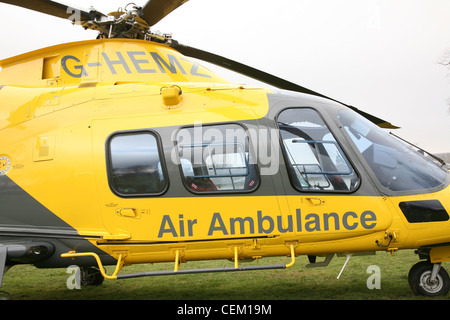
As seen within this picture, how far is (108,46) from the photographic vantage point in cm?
562

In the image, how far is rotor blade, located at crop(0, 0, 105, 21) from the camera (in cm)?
525

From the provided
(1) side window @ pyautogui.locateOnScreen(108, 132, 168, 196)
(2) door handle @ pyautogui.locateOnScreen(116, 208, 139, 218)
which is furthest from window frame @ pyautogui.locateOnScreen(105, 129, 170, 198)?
(2) door handle @ pyautogui.locateOnScreen(116, 208, 139, 218)

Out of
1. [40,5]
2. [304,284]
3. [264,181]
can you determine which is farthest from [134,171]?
[304,284]

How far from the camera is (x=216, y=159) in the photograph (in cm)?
462

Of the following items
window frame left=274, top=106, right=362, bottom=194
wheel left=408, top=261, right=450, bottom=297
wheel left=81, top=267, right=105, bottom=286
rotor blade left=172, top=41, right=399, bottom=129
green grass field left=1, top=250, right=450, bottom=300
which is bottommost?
wheel left=408, top=261, right=450, bottom=297

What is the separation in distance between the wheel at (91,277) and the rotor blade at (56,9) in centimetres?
420

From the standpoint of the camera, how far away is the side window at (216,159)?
4.55 metres

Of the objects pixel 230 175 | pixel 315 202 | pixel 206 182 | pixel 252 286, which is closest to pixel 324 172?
pixel 315 202

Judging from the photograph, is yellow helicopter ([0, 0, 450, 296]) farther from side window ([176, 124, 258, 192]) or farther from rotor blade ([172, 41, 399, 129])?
rotor blade ([172, 41, 399, 129])

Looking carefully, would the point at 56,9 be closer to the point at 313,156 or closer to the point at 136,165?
the point at 136,165

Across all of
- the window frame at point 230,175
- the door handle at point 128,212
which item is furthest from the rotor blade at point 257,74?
the door handle at point 128,212

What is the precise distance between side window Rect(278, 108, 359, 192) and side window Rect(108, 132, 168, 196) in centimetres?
150
